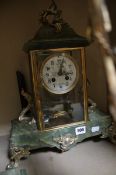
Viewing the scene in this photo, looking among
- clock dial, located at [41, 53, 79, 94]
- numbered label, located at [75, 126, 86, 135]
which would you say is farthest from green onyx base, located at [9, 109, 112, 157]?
clock dial, located at [41, 53, 79, 94]

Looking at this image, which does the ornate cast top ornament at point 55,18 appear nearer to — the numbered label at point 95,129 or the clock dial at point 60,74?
the clock dial at point 60,74

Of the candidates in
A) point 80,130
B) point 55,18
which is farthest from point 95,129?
point 55,18

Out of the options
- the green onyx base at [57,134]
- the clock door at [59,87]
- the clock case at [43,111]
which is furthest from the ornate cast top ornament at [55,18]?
the green onyx base at [57,134]

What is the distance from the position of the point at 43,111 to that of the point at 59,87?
13cm

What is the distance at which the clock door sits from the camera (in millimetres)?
910

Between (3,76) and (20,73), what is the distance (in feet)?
0.31

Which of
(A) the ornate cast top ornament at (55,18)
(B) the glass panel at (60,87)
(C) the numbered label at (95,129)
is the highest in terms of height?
(A) the ornate cast top ornament at (55,18)

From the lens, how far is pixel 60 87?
0.97 m

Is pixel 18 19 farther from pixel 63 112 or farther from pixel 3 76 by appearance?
pixel 63 112

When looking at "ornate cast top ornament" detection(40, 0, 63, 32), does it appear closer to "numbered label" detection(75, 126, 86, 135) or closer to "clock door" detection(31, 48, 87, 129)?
"clock door" detection(31, 48, 87, 129)

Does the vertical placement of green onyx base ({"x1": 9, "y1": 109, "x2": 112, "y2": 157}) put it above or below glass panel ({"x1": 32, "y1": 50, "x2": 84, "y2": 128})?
below

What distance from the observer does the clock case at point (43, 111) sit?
875 mm

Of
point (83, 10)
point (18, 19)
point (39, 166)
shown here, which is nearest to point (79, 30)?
point (83, 10)

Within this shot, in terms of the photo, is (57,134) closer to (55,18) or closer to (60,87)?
(60,87)
